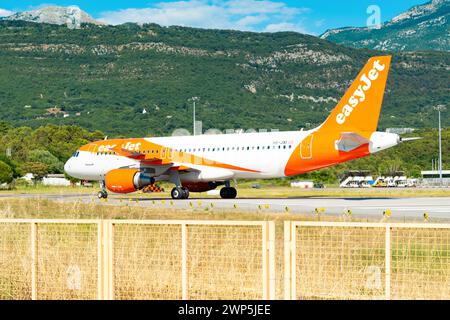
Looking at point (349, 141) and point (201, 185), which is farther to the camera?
point (201, 185)

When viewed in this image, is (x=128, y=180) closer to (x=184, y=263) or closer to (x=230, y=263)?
(x=230, y=263)

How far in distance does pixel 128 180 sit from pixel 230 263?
1293 inches

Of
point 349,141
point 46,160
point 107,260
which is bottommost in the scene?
point 107,260

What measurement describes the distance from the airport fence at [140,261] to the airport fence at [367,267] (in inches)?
21.3

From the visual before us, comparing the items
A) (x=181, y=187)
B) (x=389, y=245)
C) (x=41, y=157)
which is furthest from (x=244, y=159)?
(x=41, y=157)

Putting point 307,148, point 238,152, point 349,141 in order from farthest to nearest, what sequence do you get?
point 238,152, point 307,148, point 349,141

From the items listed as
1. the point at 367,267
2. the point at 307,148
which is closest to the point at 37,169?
the point at 307,148

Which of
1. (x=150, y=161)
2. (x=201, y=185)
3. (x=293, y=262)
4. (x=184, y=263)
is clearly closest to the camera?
(x=293, y=262)

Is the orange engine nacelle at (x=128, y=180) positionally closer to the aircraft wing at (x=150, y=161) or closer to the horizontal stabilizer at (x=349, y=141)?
the aircraft wing at (x=150, y=161)

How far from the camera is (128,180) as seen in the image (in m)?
44.1

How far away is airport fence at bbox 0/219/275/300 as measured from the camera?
1148 cm

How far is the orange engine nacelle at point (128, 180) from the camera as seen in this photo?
44.0 m
